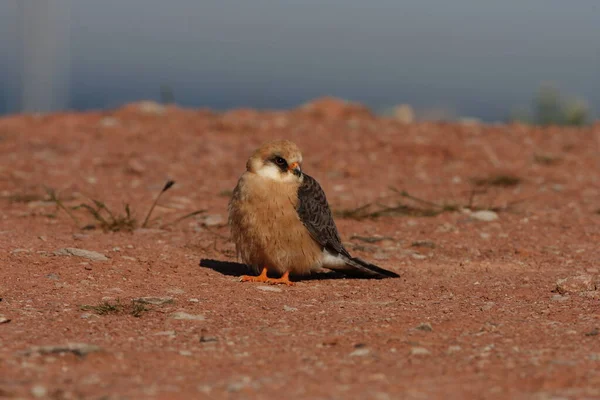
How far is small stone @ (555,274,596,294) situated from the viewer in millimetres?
5832

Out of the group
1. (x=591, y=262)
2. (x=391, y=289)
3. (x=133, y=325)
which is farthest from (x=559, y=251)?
(x=133, y=325)

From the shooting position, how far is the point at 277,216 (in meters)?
6.18

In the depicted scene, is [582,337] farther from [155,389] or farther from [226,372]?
[155,389]

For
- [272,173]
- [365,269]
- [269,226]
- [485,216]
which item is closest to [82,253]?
[269,226]

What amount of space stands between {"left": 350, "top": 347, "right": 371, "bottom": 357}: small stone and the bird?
2.11 meters

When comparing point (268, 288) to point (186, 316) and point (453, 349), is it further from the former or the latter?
point (453, 349)

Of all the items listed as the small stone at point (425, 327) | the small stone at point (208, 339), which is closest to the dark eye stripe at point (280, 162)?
the small stone at point (425, 327)

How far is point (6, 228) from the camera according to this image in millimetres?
7664

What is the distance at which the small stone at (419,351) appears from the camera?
4.13 metres

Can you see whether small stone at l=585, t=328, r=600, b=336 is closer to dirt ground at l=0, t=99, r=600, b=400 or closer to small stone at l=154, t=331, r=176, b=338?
dirt ground at l=0, t=99, r=600, b=400

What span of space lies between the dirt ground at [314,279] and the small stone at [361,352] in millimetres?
15

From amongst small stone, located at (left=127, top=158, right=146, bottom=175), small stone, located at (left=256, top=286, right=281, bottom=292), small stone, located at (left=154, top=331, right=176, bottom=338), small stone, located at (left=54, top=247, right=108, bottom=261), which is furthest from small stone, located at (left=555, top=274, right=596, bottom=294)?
small stone, located at (left=127, top=158, right=146, bottom=175)

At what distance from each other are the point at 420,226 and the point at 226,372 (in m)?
4.96

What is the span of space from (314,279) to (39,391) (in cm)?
362
